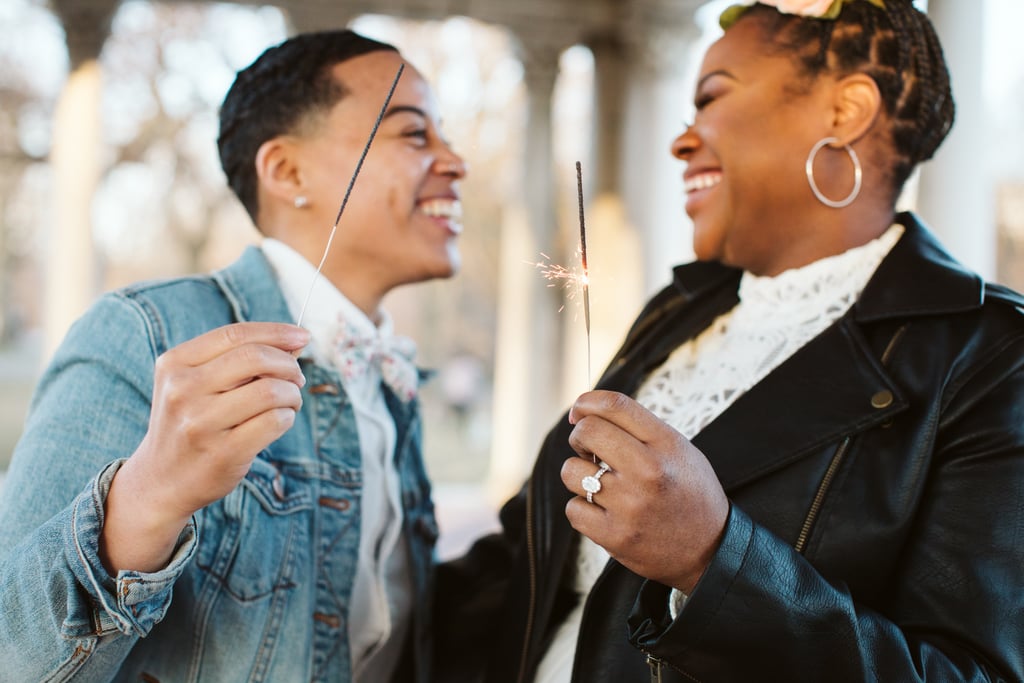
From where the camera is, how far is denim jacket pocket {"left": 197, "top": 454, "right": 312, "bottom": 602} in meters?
2.08

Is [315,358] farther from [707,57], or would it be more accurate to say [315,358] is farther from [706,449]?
[707,57]

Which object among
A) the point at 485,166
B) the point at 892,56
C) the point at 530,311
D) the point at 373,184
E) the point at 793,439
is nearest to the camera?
the point at 793,439

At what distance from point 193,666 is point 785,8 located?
2122 millimetres

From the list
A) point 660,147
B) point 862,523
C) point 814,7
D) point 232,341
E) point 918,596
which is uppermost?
point 660,147

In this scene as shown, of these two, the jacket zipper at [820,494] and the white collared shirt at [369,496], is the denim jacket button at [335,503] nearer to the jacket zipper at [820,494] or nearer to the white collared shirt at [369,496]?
the white collared shirt at [369,496]

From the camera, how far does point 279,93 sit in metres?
2.71

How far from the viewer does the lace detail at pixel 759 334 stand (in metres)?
2.23

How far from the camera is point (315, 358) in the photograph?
2.49m

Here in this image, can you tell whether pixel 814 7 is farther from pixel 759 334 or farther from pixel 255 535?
pixel 255 535

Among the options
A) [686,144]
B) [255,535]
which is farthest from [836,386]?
[255,535]

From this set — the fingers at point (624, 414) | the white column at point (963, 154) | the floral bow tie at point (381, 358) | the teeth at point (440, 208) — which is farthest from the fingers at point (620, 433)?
the white column at point (963, 154)

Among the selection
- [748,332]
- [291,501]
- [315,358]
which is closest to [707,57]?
[748,332]

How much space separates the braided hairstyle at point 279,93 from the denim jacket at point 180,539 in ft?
1.28

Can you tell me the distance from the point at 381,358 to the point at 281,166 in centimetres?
63
